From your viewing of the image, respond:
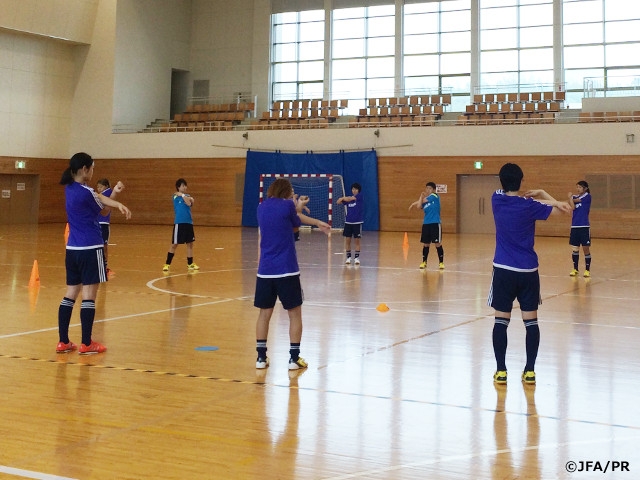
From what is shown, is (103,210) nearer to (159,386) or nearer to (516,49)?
(159,386)

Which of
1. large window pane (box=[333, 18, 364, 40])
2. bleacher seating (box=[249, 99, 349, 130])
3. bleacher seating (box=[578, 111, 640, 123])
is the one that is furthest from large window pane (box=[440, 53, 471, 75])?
bleacher seating (box=[578, 111, 640, 123])

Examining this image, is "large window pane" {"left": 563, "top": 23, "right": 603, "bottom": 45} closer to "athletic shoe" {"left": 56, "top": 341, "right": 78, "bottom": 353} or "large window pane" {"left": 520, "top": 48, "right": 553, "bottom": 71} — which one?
"large window pane" {"left": 520, "top": 48, "right": 553, "bottom": 71}

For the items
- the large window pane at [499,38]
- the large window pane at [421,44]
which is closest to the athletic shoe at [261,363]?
the large window pane at [499,38]

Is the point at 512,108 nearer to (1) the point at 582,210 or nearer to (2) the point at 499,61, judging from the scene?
(2) the point at 499,61

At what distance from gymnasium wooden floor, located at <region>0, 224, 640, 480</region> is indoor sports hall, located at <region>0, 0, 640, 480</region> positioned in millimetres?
33

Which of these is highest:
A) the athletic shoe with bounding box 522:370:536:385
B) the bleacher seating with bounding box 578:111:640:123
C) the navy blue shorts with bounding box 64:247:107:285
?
the bleacher seating with bounding box 578:111:640:123

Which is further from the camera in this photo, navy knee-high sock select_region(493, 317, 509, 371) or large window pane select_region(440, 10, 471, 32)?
large window pane select_region(440, 10, 471, 32)

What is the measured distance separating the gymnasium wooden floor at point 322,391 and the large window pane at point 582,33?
22.8m

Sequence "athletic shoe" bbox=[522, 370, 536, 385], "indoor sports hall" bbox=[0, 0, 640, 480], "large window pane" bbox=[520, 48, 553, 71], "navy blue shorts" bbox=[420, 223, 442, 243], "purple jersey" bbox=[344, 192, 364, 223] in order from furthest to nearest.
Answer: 1. "large window pane" bbox=[520, 48, 553, 71]
2. "purple jersey" bbox=[344, 192, 364, 223]
3. "navy blue shorts" bbox=[420, 223, 442, 243]
4. "athletic shoe" bbox=[522, 370, 536, 385]
5. "indoor sports hall" bbox=[0, 0, 640, 480]

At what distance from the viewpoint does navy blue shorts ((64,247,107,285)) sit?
24.7 ft

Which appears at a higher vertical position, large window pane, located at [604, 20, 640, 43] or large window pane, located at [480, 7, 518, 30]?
large window pane, located at [480, 7, 518, 30]

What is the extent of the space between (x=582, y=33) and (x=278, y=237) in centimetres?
2942

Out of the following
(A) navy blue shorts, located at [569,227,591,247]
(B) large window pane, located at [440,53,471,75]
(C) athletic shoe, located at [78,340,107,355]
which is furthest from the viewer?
(B) large window pane, located at [440,53,471,75]

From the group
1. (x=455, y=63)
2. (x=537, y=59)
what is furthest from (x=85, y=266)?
(x=455, y=63)
